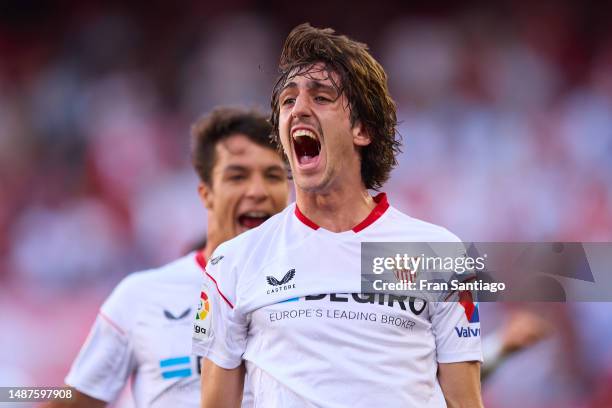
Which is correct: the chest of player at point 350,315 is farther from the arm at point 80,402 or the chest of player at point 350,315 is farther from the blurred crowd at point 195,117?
the blurred crowd at point 195,117

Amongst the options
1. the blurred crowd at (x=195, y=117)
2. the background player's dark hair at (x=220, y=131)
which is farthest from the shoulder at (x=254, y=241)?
the blurred crowd at (x=195, y=117)

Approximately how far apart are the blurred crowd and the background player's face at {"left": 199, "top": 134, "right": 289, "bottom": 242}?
12.7 ft

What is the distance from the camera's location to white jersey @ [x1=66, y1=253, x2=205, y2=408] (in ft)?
12.4

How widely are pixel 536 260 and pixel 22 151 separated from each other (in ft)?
18.7

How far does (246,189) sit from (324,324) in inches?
62.0

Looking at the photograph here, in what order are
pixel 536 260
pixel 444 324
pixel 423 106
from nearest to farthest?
pixel 444 324
pixel 536 260
pixel 423 106

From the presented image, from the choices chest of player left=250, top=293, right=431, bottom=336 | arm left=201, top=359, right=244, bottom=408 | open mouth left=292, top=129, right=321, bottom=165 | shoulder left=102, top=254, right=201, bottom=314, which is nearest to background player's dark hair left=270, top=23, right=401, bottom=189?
open mouth left=292, top=129, right=321, bottom=165

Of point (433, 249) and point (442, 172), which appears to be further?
point (442, 172)

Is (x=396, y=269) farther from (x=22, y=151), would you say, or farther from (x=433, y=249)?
(x=22, y=151)

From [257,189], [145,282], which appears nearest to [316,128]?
[257,189]

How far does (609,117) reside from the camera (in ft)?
26.3

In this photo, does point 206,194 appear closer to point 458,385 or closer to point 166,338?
point 166,338

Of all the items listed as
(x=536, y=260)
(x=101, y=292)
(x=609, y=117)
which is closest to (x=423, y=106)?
(x=609, y=117)

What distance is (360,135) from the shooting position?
296cm
